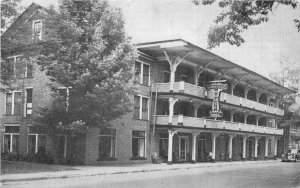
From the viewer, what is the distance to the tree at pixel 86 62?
79.0 ft

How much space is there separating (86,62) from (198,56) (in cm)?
1362

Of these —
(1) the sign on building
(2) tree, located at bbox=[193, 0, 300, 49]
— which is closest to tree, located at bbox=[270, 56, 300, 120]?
(1) the sign on building

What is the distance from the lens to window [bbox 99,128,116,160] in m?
29.5

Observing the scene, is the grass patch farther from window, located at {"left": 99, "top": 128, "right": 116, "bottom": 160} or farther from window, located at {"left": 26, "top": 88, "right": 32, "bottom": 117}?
window, located at {"left": 26, "top": 88, "right": 32, "bottom": 117}

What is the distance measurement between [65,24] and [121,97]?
536 centimetres

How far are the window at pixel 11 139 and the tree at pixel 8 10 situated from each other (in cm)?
1227

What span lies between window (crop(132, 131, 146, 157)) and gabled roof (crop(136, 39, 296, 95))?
658 cm

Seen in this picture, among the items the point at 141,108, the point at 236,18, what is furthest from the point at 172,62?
the point at 236,18

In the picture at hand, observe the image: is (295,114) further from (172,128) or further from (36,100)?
(36,100)

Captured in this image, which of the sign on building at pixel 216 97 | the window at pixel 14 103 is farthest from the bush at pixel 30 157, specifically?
the sign on building at pixel 216 97

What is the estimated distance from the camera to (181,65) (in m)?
36.7

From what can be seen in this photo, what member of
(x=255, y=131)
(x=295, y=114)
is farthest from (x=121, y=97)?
(x=295, y=114)

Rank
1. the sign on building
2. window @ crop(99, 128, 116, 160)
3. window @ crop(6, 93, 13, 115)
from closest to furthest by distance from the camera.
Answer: window @ crop(99, 128, 116, 160), window @ crop(6, 93, 13, 115), the sign on building

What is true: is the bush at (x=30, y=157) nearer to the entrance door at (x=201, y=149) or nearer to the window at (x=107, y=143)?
the window at (x=107, y=143)
